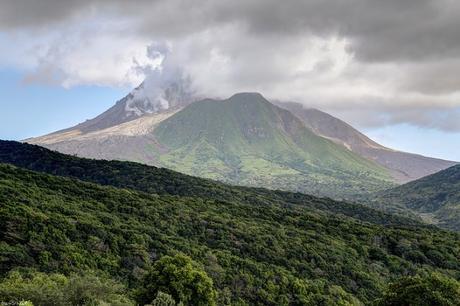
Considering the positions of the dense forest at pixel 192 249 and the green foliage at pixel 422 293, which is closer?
the green foliage at pixel 422 293

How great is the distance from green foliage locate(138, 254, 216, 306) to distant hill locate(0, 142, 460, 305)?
39.5 ft

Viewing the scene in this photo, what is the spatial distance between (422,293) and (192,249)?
129 feet

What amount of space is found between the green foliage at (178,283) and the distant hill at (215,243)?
39.5ft

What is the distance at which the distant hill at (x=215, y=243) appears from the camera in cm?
7006

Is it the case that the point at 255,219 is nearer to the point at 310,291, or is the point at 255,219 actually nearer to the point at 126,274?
the point at 310,291

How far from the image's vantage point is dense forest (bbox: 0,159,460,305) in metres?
60.9

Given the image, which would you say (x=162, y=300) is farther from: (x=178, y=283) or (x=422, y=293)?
(x=422, y=293)

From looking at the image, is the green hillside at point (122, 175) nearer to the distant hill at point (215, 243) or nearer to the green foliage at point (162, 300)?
the distant hill at point (215, 243)

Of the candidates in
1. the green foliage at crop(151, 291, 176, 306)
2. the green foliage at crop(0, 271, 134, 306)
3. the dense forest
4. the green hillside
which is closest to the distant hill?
the dense forest

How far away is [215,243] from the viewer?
9725cm

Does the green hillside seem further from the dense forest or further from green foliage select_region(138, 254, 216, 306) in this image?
green foliage select_region(138, 254, 216, 306)

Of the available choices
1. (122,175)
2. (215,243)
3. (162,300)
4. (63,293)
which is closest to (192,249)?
(215,243)

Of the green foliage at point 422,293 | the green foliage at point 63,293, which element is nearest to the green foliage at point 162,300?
the green foliage at point 63,293

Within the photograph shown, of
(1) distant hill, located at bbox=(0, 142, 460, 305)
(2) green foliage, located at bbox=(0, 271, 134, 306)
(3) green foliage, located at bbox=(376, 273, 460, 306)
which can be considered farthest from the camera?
(1) distant hill, located at bbox=(0, 142, 460, 305)
